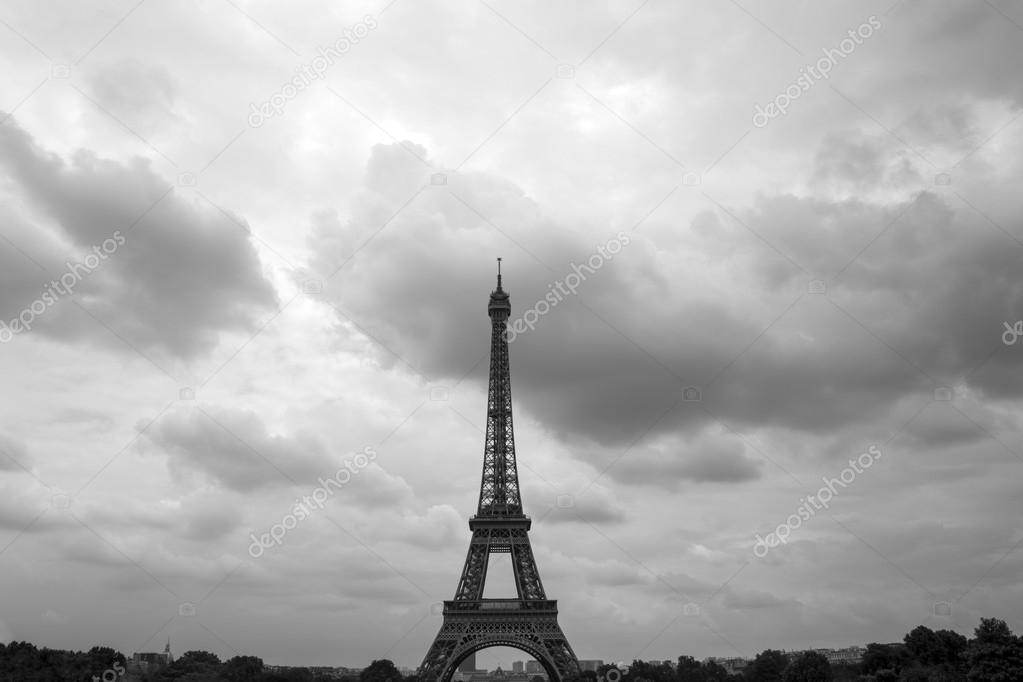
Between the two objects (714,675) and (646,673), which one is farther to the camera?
(714,675)

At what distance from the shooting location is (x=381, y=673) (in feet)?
485

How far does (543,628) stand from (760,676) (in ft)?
190

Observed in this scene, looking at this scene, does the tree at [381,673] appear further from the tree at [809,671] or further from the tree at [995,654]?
→ the tree at [995,654]

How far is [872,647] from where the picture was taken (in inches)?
5005

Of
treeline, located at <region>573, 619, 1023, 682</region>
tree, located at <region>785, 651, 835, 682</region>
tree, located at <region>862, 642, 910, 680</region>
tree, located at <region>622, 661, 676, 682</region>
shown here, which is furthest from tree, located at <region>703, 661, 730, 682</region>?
tree, located at <region>862, 642, 910, 680</region>

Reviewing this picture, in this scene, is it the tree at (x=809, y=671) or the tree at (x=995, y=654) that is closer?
the tree at (x=995, y=654)

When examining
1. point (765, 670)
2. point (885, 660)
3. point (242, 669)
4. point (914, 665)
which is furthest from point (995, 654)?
point (242, 669)

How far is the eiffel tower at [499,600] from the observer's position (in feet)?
329

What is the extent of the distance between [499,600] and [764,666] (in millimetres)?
63485

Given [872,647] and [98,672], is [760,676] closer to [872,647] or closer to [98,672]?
[872,647]

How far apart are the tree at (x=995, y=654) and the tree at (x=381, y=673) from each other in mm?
90968

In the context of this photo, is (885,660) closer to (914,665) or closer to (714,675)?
(914,665)

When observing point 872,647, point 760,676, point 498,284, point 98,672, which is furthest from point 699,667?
point 98,672

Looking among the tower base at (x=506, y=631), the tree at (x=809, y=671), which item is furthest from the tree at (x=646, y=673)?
the tower base at (x=506, y=631)
